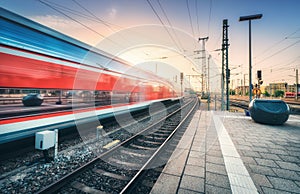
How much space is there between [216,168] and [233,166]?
1.32 feet

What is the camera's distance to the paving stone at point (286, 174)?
2572 mm

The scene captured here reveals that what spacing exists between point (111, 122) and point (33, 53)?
4681mm

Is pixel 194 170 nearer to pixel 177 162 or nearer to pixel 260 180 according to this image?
pixel 177 162

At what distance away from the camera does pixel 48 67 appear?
429 centimetres

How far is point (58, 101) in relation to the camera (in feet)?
15.3

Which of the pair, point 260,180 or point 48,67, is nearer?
point 260,180

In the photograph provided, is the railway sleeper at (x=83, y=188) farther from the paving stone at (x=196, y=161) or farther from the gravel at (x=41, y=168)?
the paving stone at (x=196, y=161)

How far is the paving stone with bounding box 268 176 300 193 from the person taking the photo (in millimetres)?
2258

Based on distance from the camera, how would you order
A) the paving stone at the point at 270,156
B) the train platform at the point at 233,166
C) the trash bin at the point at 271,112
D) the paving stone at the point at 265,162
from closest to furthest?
the train platform at the point at 233,166, the paving stone at the point at 265,162, the paving stone at the point at 270,156, the trash bin at the point at 271,112

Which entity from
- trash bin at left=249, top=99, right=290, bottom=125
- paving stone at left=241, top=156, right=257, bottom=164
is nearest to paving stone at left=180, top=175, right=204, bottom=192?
paving stone at left=241, top=156, right=257, bottom=164

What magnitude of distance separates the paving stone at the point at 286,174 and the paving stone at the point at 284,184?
0.16m

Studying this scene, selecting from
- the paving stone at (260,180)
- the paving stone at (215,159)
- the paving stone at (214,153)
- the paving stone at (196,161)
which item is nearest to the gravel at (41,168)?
the paving stone at (196,161)

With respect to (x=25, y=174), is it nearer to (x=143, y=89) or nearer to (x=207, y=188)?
(x=207, y=188)

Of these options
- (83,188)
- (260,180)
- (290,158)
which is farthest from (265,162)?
(83,188)
